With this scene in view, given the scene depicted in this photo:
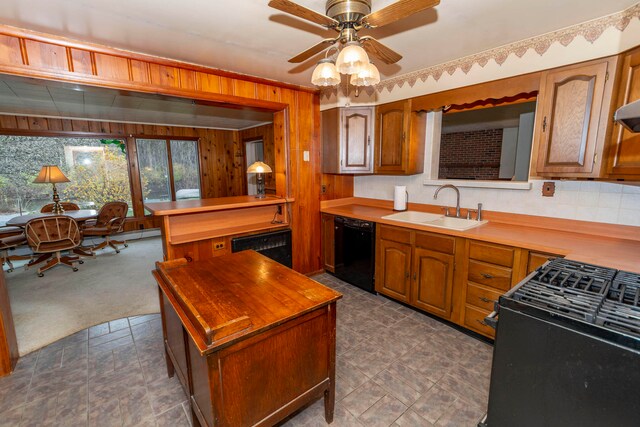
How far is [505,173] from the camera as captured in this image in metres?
6.07

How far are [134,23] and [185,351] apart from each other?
2.02 meters

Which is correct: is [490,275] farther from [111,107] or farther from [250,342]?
[111,107]

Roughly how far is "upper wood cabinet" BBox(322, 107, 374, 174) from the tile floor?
1746 mm

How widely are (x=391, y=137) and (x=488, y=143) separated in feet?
14.6

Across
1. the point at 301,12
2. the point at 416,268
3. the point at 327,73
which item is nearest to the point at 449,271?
the point at 416,268

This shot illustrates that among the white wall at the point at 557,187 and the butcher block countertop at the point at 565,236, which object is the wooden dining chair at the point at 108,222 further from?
the white wall at the point at 557,187

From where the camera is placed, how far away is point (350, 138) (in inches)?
131

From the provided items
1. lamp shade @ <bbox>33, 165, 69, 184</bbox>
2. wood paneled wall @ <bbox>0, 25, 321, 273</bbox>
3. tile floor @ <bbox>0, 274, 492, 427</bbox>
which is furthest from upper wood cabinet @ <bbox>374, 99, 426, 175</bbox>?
lamp shade @ <bbox>33, 165, 69, 184</bbox>

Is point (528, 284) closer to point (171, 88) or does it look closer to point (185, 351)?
point (185, 351)

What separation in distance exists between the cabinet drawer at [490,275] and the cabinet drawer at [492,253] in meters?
0.04

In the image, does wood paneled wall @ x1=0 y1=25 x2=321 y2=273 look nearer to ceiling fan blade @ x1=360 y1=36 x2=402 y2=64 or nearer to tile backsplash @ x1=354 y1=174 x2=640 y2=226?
tile backsplash @ x1=354 y1=174 x2=640 y2=226

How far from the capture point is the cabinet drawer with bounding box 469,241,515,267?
2.06 meters

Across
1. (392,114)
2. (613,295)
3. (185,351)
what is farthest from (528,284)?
(392,114)

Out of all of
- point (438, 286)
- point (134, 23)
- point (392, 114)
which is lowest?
point (438, 286)
